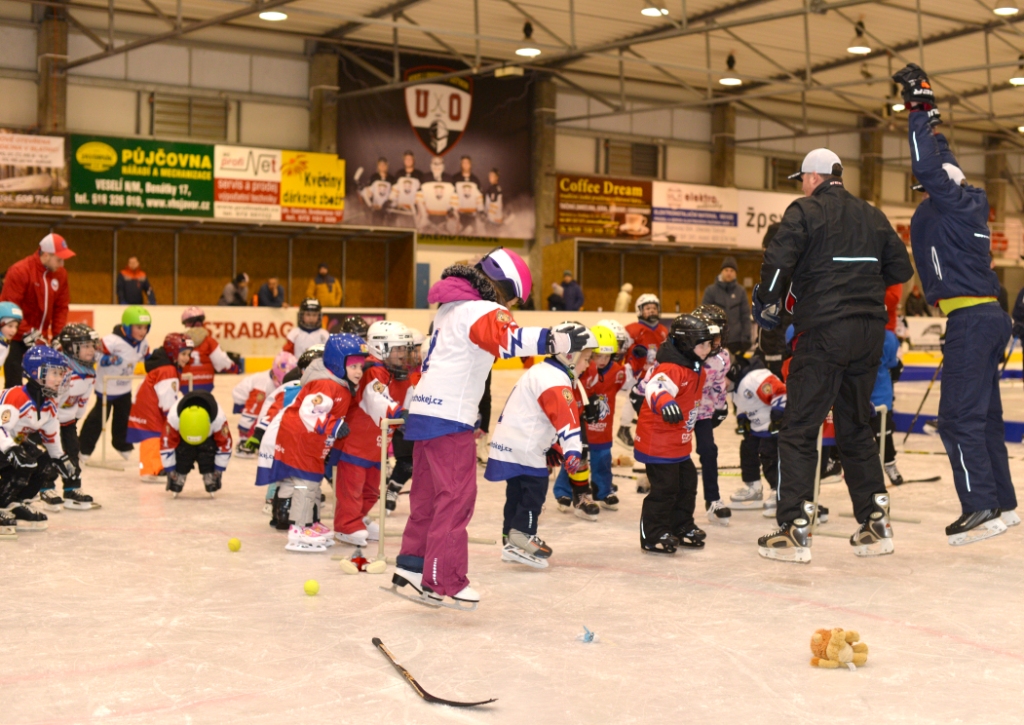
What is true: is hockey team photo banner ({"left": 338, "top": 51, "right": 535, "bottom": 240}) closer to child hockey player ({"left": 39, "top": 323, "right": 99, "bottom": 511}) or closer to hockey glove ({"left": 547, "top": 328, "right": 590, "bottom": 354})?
child hockey player ({"left": 39, "top": 323, "right": 99, "bottom": 511})

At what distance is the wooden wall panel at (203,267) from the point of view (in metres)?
20.9

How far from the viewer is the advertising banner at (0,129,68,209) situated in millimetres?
17922

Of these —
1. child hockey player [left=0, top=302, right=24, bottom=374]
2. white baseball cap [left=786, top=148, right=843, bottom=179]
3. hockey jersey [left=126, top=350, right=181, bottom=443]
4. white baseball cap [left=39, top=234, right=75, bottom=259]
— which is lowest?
hockey jersey [left=126, top=350, right=181, bottom=443]

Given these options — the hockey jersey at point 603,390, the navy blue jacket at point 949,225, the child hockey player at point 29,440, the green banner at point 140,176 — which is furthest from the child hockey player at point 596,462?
the green banner at point 140,176

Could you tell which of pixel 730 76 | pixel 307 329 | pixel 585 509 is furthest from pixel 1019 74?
pixel 585 509

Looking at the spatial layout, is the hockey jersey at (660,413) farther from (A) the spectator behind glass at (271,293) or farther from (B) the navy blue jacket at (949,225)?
(A) the spectator behind glass at (271,293)

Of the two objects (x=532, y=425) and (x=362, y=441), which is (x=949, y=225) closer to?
(x=532, y=425)

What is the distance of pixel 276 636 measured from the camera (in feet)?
12.8

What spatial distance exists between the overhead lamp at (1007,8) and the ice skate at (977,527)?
1335cm

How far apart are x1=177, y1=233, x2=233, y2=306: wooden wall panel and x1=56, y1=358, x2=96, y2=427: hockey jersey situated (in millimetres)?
13682

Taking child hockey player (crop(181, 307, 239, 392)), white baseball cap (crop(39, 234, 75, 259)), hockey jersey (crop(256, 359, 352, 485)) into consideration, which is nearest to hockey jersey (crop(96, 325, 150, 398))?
child hockey player (crop(181, 307, 239, 392))

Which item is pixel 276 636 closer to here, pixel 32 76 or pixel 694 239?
pixel 32 76

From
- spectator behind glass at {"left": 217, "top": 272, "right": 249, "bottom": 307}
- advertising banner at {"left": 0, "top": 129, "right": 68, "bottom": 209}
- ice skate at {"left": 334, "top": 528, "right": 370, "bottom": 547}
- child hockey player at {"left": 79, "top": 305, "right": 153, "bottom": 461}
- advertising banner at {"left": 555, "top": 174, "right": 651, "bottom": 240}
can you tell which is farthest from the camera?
advertising banner at {"left": 555, "top": 174, "right": 651, "bottom": 240}

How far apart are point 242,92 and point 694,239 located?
35.0 ft
